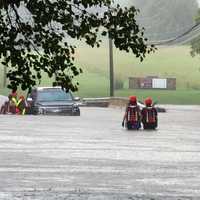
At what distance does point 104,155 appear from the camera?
57.7ft

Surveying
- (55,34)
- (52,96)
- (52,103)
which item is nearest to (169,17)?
(52,96)

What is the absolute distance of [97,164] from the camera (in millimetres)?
15672

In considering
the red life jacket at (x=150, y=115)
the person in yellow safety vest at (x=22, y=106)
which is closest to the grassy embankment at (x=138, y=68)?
the person in yellow safety vest at (x=22, y=106)

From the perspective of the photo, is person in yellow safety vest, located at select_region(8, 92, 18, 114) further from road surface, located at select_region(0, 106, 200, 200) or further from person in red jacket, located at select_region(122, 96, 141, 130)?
person in red jacket, located at select_region(122, 96, 141, 130)

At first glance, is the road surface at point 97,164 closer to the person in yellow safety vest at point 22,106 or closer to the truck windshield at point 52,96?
the truck windshield at point 52,96

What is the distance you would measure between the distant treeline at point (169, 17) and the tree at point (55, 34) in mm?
141043

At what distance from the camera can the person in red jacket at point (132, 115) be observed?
2625 centimetres

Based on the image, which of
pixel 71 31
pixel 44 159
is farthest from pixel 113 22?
pixel 44 159

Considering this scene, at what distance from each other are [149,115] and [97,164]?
11363mm

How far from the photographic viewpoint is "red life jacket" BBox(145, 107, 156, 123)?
87.7 feet

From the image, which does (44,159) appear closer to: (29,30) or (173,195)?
(173,195)

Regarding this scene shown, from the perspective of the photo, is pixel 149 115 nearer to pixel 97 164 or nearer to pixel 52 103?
pixel 52 103

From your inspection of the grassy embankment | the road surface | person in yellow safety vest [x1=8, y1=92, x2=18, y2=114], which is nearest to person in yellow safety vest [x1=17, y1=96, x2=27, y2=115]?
person in yellow safety vest [x1=8, y1=92, x2=18, y2=114]

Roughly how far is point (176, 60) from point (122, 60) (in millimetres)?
9063
